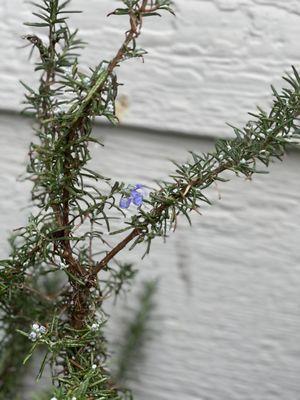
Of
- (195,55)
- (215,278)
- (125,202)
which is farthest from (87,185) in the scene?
(215,278)

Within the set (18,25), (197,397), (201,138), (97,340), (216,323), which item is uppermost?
(18,25)

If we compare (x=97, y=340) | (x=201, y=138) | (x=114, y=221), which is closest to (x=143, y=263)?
(x=114, y=221)

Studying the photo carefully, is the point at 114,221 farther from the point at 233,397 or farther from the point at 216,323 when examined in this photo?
the point at 233,397

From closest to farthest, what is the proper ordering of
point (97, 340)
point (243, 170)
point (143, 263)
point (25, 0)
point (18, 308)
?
point (243, 170), point (97, 340), point (18, 308), point (25, 0), point (143, 263)

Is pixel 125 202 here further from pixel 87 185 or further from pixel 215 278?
pixel 215 278

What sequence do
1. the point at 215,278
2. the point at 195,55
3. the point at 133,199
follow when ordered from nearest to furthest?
the point at 133,199
the point at 195,55
the point at 215,278

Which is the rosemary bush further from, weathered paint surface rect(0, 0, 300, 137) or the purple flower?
weathered paint surface rect(0, 0, 300, 137)
